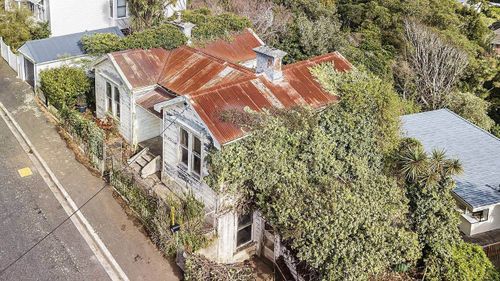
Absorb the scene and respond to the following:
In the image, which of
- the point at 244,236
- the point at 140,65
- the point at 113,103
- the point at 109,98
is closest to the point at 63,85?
the point at 109,98

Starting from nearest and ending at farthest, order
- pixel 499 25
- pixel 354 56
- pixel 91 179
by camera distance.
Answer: pixel 91 179 < pixel 354 56 < pixel 499 25

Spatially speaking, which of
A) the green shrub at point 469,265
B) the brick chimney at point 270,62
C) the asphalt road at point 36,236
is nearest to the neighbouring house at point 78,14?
the asphalt road at point 36,236

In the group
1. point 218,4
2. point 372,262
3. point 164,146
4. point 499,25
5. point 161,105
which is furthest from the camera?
point 499,25

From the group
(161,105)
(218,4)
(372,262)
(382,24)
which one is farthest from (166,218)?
(382,24)

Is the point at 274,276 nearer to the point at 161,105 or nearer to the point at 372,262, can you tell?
the point at 372,262

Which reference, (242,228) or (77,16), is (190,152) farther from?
(77,16)

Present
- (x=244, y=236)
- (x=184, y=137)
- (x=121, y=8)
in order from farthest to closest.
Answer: (x=121, y=8)
(x=244, y=236)
(x=184, y=137)
